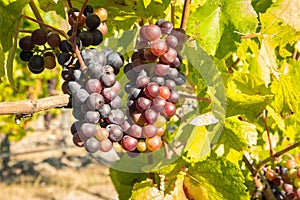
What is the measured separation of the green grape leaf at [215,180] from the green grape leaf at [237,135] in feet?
0.29

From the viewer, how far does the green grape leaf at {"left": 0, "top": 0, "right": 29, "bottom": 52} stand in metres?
0.85

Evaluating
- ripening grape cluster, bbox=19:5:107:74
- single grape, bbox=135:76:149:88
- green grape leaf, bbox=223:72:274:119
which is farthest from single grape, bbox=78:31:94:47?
green grape leaf, bbox=223:72:274:119

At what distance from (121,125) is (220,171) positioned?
9.8 inches

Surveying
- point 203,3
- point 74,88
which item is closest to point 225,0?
point 203,3

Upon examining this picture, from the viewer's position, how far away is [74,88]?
78 centimetres

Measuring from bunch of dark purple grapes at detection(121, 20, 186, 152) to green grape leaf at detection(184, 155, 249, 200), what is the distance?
159 millimetres

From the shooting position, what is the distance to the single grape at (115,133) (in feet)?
2.63

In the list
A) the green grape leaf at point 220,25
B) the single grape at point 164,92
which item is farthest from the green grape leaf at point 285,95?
the single grape at point 164,92

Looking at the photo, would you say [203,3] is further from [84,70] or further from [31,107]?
[31,107]

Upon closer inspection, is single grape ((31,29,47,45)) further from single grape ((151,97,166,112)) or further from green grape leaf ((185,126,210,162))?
green grape leaf ((185,126,210,162))

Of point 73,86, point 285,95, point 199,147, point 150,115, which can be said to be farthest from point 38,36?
point 285,95

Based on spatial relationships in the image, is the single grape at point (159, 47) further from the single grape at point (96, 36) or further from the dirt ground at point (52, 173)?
the dirt ground at point (52, 173)

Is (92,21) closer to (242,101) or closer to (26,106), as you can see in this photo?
(26,106)

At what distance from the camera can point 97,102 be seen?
762 millimetres
